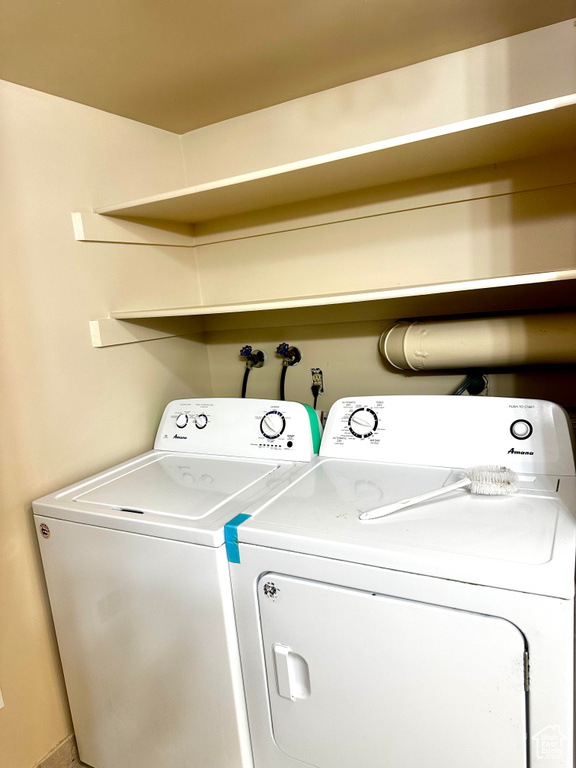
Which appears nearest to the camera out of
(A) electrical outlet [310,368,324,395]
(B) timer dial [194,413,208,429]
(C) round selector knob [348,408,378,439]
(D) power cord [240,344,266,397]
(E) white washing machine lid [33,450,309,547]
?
(E) white washing machine lid [33,450,309,547]

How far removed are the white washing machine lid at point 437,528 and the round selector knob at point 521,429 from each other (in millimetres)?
108

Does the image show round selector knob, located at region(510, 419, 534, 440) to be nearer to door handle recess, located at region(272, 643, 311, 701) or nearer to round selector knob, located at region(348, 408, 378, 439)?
round selector knob, located at region(348, 408, 378, 439)

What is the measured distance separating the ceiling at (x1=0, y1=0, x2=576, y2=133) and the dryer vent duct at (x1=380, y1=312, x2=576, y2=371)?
0.82 metres

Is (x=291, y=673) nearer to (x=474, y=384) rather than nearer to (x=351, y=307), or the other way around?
(x=474, y=384)

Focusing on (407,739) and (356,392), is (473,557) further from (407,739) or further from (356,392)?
(356,392)

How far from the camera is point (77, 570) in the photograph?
148cm

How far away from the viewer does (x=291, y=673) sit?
1.22 m

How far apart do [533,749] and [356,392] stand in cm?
124

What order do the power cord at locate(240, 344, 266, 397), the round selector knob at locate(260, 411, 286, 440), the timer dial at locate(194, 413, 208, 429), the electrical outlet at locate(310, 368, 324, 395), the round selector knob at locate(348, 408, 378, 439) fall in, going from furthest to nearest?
the power cord at locate(240, 344, 266, 397) → the electrical outlet at locate(310, 368, 324, 395) → the timer dial at locate(194, 413, 208, 429) → the round selector knob at locate(260, 411, 286, 440) → the round selector knob at locate(348, 408, 378, 439)

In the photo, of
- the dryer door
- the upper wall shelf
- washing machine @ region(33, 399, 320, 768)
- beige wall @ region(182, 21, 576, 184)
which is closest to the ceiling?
beige wall @ region(182, 21, 576, 184)

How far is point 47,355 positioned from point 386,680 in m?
1.30

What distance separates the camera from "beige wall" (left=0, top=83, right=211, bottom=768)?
151 centimetres

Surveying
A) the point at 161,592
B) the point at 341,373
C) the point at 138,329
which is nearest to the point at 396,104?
the point at 341,373

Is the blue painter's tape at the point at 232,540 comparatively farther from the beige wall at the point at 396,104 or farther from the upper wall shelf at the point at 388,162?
the beige wall at the point at 396,104
